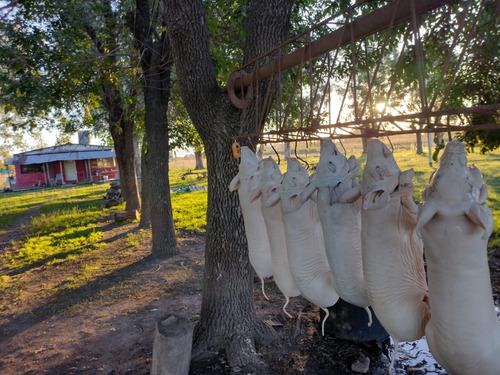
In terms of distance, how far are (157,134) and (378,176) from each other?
22.0 feet

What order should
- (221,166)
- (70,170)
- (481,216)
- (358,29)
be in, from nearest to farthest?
(481,216)
(358,29)
(221,166)
(70,170)

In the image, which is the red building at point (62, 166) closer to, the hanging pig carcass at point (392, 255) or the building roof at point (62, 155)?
the building roof at point (62, 155)

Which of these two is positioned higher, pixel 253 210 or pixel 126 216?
pixel 253 210

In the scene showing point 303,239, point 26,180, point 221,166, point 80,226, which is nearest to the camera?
point 303,239

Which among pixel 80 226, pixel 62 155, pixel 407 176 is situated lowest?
pixel 80 226

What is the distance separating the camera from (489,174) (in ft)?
44.4

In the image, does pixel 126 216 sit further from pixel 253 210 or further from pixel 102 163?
pixel 102 163

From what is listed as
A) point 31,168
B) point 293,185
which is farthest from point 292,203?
point 31,168

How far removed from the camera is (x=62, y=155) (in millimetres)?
30203

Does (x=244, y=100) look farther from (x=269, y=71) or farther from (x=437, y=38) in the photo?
(x=437, y=38)

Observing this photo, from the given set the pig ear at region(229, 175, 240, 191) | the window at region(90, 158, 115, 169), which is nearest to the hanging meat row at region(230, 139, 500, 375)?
the pig ear at region(229, 175, 240, 191)

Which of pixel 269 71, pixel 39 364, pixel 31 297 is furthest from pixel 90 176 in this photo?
pixel 269 71

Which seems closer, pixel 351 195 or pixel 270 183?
pixel 351 195

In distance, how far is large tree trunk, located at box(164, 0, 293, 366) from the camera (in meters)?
3.39
